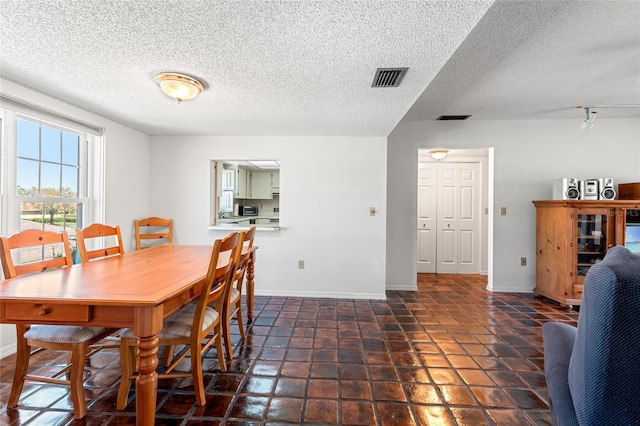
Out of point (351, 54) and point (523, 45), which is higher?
point (523, 45)

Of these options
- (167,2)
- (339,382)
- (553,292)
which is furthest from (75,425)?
(553,292)

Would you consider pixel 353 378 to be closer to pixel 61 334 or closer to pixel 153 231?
pixel 61 334

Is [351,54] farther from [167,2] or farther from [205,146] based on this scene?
[205,146]

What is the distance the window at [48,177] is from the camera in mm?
2162

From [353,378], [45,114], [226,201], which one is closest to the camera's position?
[353,378]

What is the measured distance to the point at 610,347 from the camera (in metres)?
0.71

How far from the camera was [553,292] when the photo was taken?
10.9 feet

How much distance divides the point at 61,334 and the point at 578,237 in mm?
4683

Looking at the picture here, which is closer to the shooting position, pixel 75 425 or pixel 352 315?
pixel 75 425

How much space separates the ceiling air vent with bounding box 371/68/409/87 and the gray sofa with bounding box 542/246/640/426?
1540 mm

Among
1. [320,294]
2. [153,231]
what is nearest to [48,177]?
[153,231]

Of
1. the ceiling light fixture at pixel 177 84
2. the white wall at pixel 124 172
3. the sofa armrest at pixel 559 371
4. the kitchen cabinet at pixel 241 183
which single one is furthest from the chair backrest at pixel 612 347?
the kitchen cabinet at pixel 241 183

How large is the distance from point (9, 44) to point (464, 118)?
4339 mm

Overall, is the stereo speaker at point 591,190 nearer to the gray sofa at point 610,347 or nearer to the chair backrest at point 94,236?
the gray sofa at point 610,347
